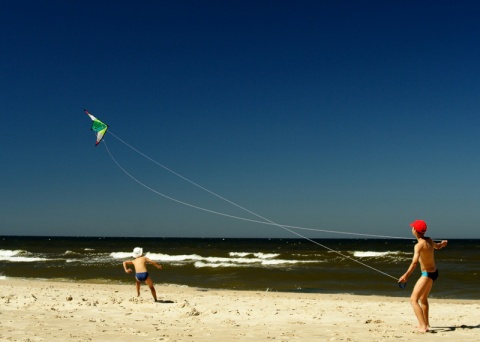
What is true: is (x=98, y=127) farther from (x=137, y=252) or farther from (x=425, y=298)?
(x=425, y=298)

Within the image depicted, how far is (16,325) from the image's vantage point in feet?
22.4

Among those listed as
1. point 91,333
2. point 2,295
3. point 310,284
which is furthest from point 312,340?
point 310,284

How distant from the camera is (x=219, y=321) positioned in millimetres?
7734

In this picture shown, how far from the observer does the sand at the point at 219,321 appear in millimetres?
6387

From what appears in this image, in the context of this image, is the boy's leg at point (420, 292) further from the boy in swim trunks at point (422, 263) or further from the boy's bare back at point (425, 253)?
the boy's bare back at point (425, 253)

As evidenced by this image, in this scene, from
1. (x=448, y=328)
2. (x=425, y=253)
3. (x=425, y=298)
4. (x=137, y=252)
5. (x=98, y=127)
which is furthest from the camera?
(x=98, y=127)

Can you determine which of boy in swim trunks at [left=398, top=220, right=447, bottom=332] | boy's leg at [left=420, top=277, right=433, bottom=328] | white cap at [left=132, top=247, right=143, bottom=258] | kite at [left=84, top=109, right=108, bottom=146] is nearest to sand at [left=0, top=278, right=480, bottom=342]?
boy's leg at [left=420, top=277, right=433, bottom=328]

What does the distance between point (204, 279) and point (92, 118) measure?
9.66 meters

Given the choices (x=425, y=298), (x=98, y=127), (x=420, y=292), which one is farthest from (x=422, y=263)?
(x=98, y=127)

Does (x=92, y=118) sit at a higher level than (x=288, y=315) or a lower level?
higher

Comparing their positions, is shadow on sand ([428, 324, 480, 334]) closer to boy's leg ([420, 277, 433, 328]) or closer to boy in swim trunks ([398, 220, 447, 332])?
boy's leg ([420, 277, 433, 328])

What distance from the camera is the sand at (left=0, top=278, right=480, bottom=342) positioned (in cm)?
639

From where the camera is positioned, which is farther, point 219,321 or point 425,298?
point 219,321

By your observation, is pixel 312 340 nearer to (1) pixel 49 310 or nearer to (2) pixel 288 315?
(2) pixel 288 315
